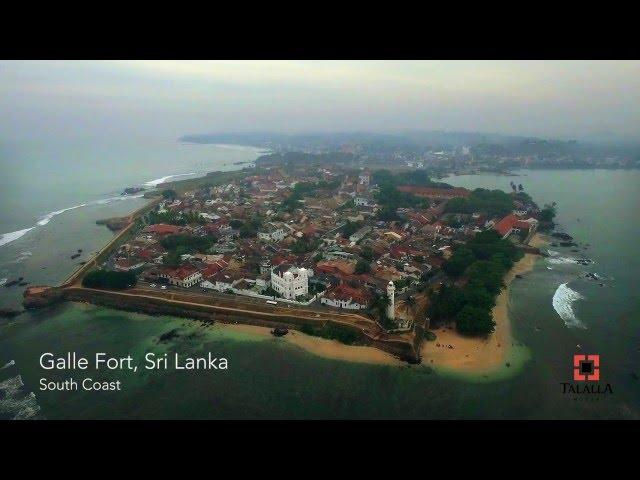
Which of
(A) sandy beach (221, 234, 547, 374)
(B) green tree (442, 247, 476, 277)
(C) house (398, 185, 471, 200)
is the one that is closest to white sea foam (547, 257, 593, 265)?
(B) green tree (442, 247, 476, 277)

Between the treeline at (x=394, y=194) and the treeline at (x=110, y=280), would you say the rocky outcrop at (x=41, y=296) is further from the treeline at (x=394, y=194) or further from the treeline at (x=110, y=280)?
the treeline at (x=394, y=194)

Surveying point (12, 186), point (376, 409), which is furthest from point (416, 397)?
point (12, 186)

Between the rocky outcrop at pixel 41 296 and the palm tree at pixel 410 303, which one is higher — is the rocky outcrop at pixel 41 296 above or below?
above

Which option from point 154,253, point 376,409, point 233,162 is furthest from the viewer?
point 233,162

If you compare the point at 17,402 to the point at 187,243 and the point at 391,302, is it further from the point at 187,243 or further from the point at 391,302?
the point at 187,243

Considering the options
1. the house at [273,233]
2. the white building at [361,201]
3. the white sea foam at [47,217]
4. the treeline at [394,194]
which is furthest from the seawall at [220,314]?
the white building at [361,201]

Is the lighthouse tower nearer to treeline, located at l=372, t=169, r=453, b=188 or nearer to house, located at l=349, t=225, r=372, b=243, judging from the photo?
house, located at l=349, t=225, r=372, b=243

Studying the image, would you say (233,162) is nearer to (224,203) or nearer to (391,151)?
(391,151)

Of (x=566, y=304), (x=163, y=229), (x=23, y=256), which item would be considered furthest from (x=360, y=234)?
(x=23, y=256)
